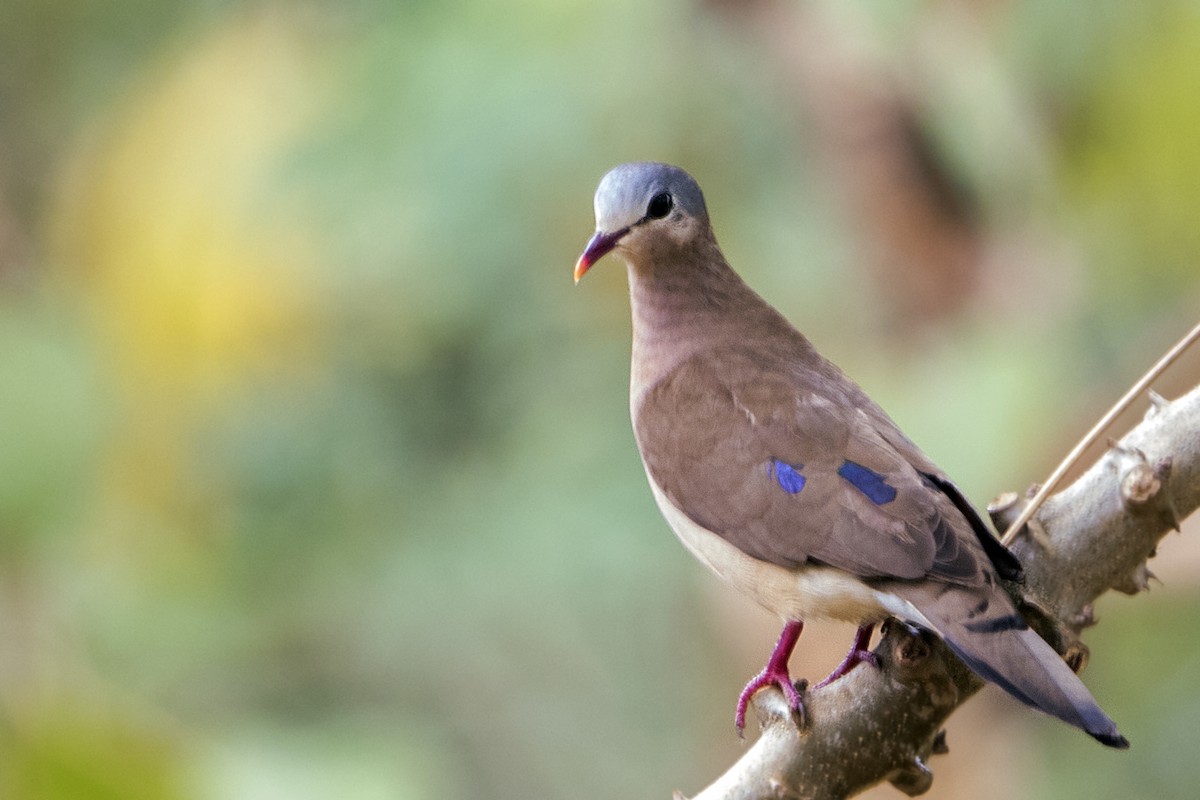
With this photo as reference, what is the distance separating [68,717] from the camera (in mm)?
2881

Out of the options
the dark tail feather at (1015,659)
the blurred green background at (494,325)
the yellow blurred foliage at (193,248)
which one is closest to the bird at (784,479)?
the dark tail feather at (1015,659)

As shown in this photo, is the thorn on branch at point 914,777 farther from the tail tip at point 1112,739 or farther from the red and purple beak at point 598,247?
the red and purple beak at point 598,247

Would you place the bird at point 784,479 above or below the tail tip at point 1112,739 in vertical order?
above

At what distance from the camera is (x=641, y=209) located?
2451mm

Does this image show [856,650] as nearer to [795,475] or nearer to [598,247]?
[795,475]

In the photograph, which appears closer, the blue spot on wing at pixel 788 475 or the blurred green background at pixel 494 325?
the blue spot on wing at pixel 788 475

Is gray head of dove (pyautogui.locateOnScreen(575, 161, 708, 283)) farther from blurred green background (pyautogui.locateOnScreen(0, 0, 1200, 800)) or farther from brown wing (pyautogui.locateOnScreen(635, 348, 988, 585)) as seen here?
blurred green background (pyautogui.locateOnScreen(0, 0, 1200, 800))

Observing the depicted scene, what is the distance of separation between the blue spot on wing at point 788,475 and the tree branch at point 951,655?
412 millimetres

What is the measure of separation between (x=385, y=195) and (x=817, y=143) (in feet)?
4.67

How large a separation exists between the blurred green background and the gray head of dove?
1.07 m

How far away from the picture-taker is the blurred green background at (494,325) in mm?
3807

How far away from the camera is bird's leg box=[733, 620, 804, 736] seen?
1726 mm

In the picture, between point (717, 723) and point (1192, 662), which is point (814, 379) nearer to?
point (717, 723)

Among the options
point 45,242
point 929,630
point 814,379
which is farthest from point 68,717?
point 45,242
